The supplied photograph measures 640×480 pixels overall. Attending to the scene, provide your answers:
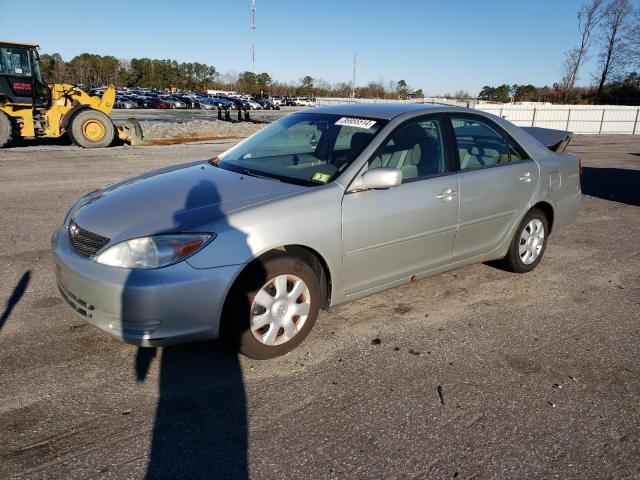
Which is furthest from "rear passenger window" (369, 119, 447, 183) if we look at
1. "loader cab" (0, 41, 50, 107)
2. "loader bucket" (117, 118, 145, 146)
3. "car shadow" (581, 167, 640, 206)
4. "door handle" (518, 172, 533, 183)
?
"loader bucket" (117, 118, 145, 146)

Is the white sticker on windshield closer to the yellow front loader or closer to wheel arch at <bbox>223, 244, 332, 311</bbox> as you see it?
wheel arch at <bbox>223, 244, 332, 311</bbox>

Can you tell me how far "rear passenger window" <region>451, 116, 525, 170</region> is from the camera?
13.6ft

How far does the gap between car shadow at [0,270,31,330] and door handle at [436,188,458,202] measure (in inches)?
132

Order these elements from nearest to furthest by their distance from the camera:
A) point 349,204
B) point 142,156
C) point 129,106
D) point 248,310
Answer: point 248,310, point 349,204, point 142,156, point 129,106

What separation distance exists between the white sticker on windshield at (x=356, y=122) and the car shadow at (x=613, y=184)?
6.99m

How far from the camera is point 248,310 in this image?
9.72 feet

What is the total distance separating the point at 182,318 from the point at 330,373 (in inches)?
38.1

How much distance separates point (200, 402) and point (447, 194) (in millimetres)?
2375

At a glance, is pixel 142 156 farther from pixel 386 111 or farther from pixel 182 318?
pixel 182 318

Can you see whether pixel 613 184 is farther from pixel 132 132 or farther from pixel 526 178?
pixel 132 132

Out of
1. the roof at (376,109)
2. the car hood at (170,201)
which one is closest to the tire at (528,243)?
the roof at (376,109)

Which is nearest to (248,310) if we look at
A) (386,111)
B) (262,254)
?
(262,254)

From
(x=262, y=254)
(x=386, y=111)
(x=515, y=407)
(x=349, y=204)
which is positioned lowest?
(x=515, y=407)

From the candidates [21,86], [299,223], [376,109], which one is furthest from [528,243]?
[21,86]
